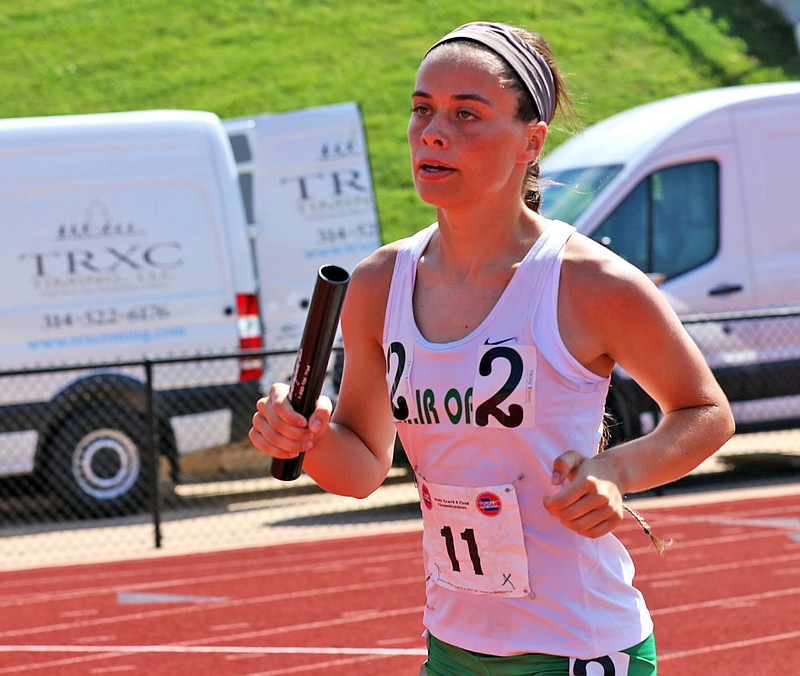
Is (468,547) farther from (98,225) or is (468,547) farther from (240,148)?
(240,148)

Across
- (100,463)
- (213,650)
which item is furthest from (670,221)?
(213,650)

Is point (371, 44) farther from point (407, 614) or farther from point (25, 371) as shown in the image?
point (407, 614)

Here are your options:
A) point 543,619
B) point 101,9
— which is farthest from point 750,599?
point 101,9

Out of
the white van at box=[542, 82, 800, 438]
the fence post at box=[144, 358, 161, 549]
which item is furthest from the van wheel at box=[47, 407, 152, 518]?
the white van at box=[542, 82, 800, 438]

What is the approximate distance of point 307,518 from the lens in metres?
9.79

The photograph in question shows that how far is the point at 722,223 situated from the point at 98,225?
4489 mm

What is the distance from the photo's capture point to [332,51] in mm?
26250

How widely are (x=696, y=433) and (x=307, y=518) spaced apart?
306 inches

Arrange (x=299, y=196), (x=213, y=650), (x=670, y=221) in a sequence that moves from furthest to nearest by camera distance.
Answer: (x=299, y=196) → (x=670, y=221) → (x=213, y=650)

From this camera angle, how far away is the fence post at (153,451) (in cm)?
886

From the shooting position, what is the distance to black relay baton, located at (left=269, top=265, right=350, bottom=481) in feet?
6.42

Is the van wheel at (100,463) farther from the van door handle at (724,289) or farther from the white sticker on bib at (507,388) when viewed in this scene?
the white sticker on bib at (507,388)

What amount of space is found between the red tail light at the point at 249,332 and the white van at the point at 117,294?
0.03 ft

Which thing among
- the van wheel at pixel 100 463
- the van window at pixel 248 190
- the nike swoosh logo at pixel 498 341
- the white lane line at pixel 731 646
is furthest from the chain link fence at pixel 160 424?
the nike swoosh logo at pixel 498 341
